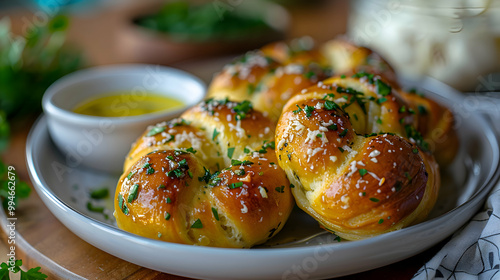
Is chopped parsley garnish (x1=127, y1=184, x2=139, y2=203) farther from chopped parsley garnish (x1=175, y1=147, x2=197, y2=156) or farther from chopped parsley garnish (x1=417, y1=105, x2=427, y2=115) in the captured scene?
chopped parsley garnish (x1=417, y1=105, x2=427, y2=115)

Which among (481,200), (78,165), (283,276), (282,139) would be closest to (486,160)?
(481,200)

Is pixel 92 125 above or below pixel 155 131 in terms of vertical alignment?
below

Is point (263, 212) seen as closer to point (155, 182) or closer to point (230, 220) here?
point (230, 220)

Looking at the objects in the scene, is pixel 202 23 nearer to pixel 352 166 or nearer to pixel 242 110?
pixel 242 110

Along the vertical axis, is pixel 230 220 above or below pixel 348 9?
above

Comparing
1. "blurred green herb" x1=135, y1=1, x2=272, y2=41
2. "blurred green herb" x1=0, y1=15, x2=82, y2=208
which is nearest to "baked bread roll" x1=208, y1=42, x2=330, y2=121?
"blurred green herb" x1=135, y1=1, x2=272, y2=41

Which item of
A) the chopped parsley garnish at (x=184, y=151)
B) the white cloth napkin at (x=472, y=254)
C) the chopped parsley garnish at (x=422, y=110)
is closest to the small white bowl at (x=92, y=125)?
the chopped parsley garnish at (x=184, y=151)

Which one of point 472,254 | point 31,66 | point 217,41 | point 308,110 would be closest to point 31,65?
point 31,66
